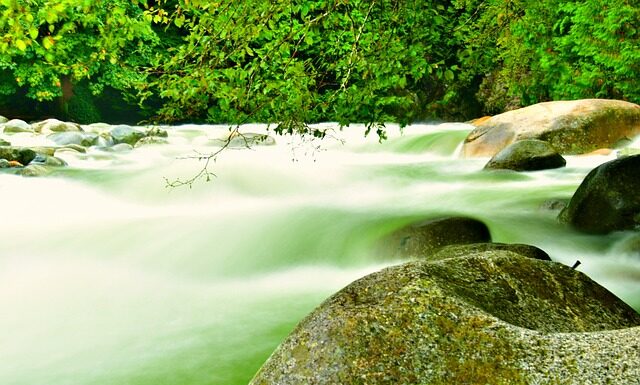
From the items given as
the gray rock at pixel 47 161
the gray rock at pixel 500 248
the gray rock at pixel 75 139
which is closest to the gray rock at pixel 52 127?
the gray rock at pixel 75 139

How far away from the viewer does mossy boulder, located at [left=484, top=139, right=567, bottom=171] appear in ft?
33.8

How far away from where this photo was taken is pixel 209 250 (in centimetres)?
710

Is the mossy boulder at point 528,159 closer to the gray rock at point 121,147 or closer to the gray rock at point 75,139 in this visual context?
the gray rock at point 121,147

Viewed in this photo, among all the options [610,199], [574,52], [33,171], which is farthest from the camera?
[574,52]

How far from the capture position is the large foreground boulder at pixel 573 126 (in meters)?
11.7

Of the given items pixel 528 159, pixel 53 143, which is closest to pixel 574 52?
pixel 528 159

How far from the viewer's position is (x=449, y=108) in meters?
23.5

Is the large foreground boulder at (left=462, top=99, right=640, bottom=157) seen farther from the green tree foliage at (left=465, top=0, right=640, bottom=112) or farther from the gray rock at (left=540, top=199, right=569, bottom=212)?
the gray rock at (left=540, top=199, right=569, bottom=212)

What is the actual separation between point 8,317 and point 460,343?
15.8 ft

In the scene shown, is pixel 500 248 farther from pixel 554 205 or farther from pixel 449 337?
pixel 554 205

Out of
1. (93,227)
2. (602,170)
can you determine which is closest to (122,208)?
(93,227)

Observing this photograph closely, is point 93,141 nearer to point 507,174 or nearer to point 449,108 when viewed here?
point 507,174

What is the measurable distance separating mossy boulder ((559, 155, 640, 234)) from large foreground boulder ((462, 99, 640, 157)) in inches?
211

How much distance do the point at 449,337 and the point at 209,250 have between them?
544 cm
